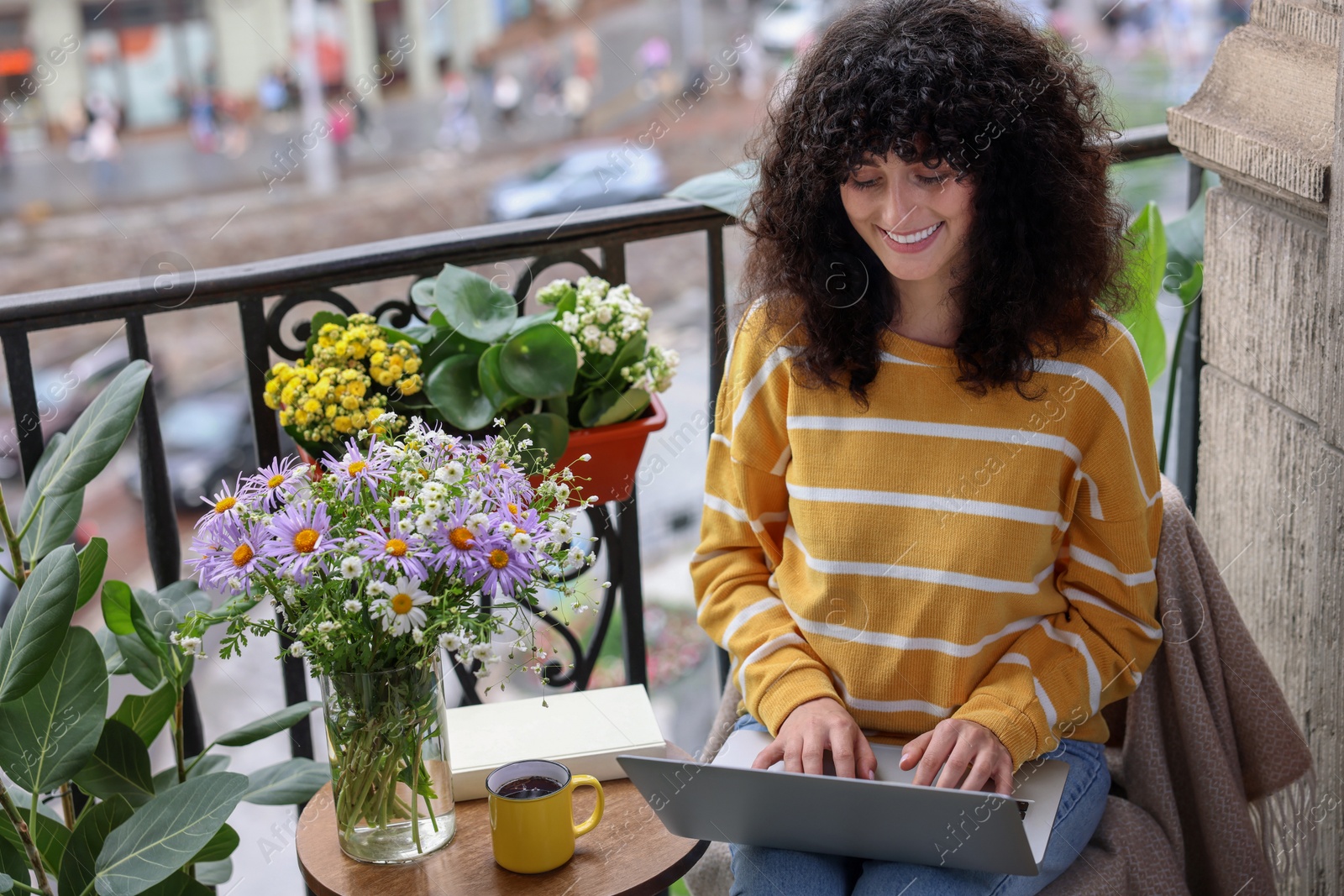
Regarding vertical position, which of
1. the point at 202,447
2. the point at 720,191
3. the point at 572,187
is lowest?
the point at 202,447

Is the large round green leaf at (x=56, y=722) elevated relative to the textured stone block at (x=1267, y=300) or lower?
lower

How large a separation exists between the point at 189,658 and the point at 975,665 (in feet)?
2.58

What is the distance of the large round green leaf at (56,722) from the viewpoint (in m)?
1.21

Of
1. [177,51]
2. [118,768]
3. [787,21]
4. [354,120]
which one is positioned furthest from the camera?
[787,21]

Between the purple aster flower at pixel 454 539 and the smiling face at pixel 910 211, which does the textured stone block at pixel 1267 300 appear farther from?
the purple aster flower at pixel 454 539

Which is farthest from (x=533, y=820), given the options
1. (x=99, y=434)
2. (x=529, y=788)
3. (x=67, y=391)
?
(x=67, y=391)

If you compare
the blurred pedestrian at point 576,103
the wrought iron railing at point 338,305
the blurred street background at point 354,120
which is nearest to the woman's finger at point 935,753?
the wrought iron railing at point 338,305

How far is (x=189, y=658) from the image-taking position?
1329mm

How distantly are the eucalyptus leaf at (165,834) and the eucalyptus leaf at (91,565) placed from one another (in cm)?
23

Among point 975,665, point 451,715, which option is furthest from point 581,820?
point 975,665

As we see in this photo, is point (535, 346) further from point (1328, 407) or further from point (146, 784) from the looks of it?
point (1328, 407)

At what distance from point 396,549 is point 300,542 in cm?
8

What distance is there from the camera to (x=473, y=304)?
56.3 inches

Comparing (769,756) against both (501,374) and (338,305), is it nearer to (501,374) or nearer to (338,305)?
(501,374)
